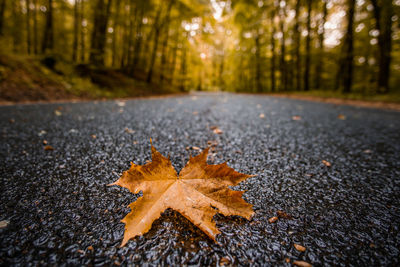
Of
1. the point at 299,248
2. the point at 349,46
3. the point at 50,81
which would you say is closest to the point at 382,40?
the point at 349,46

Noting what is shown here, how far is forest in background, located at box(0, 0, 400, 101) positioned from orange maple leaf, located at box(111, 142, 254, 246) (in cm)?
338

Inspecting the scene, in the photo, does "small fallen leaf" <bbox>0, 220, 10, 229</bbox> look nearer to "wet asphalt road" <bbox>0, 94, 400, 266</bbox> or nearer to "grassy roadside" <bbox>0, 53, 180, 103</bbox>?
"wet asphalt road" <bbox>0, 94, 400, 266</bbox>

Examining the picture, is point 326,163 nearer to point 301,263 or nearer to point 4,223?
point 301,263

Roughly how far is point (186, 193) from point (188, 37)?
1940 cm

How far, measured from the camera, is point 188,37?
1756 centimetres

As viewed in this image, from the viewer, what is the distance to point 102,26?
9.00 m

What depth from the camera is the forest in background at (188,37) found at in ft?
24.0

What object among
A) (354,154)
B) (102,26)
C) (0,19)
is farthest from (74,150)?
(0,19)

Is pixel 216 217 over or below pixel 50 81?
below

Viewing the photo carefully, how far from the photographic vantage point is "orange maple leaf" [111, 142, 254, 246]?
22.7 inches

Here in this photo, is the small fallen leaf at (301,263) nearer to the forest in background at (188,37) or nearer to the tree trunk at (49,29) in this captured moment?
the forest in background at (188,37)

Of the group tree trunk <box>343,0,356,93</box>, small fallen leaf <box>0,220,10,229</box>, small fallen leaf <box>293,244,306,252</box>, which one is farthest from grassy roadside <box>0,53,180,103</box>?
tree trunk <box>343,0,356,93</box>

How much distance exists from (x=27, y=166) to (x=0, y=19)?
1537 cm

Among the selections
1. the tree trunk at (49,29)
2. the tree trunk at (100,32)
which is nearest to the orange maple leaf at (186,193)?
the tree trunk at (100,32)
